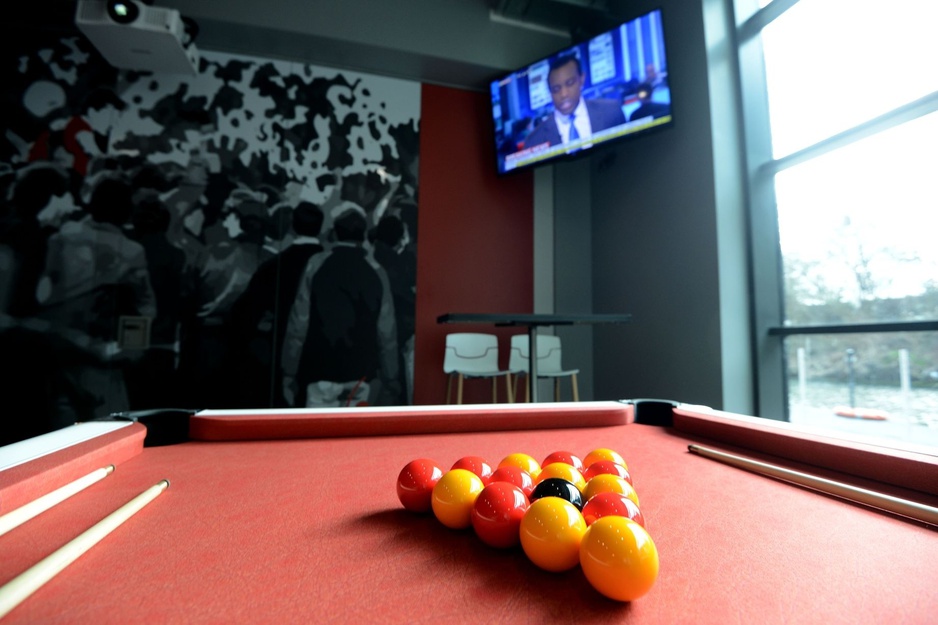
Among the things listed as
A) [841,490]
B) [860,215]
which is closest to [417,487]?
[841,490]

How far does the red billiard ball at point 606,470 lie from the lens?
82 cm

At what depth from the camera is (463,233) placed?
4340mm

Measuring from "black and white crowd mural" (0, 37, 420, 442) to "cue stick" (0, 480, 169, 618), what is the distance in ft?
10.9

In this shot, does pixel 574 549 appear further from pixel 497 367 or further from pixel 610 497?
pixel 497 367

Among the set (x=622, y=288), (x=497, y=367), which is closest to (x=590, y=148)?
(x=622, y=288)

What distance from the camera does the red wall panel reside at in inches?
165

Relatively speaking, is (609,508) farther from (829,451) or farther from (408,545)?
(829,451)

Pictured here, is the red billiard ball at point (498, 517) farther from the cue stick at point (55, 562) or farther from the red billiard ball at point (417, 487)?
the cue stick at point (55, 562)

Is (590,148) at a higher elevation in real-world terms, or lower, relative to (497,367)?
higher

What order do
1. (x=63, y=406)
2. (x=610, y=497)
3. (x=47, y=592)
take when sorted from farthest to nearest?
(x=63, y=406), (x=610, y=497), (x=47, y=592)

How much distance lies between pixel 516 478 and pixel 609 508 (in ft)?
0.61

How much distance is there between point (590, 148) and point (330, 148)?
7.14 feet

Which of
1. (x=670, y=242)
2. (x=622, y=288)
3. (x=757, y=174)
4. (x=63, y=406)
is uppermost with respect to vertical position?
(x=757, y=174)

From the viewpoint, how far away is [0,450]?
86 centimetres
